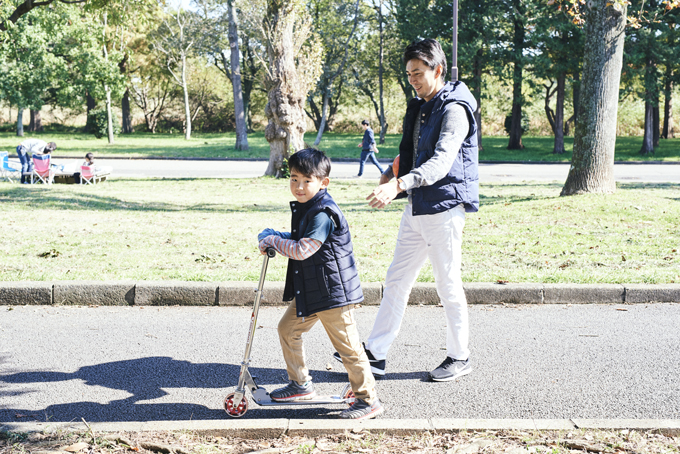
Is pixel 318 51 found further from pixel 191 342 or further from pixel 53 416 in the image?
pixel 53 416

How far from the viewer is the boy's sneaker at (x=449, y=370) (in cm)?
406

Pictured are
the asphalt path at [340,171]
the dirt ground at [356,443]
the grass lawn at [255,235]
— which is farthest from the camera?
the asphalt path at [340,171]

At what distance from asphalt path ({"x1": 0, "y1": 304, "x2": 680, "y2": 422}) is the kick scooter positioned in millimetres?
66

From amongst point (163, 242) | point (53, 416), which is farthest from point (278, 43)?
point (53, 416)

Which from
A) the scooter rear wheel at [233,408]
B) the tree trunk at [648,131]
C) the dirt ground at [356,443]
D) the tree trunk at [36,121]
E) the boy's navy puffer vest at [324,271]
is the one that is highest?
the tree trunk at [36,121]

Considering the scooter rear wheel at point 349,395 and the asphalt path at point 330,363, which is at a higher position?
the scooter rear wheel at point 349,395

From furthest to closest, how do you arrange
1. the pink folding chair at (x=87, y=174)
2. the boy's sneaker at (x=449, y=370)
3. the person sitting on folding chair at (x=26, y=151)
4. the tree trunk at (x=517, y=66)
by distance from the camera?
the tree trunk at (x=517, y=66) < the person sitting on folding chair at (x=26, y=151) < the pink folding chair at (x=87, y=174) < the boy's sneaker at (x=449, y=370)

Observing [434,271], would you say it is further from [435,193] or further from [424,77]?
[424,77]

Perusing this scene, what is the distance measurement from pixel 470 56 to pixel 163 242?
2125cm

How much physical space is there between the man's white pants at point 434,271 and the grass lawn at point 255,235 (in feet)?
6.48

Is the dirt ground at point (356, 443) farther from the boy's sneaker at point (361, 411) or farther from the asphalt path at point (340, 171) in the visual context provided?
the asphalt path at point (340, 171)

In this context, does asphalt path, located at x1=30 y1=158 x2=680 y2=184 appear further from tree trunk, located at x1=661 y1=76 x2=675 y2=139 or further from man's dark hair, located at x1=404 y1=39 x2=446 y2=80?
man's dark hair, located at x1=404 y1=39 x2=446 y2=80

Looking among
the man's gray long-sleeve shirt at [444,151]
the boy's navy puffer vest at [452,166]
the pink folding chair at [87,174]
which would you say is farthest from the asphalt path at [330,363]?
the pink folding chair at [87,174]

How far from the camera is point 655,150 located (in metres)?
28.8
